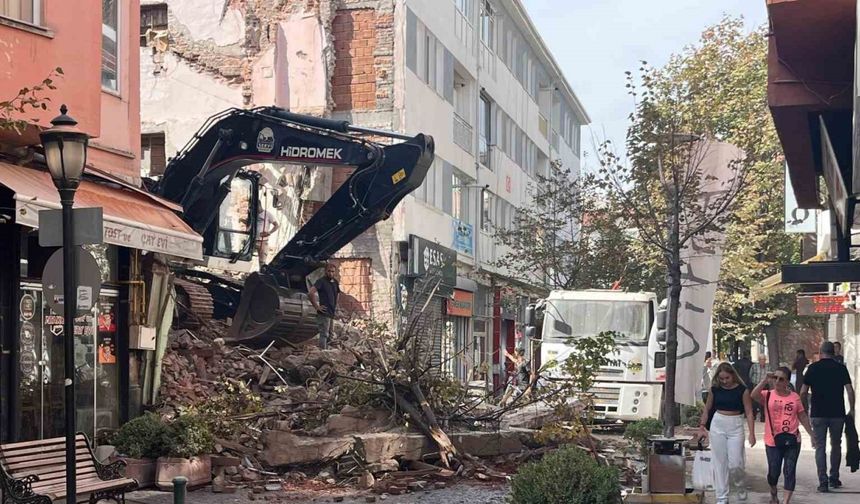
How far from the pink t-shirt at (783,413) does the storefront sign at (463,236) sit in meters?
21.7

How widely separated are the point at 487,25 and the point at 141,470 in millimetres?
30096

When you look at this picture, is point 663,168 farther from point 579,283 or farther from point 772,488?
point 579,283

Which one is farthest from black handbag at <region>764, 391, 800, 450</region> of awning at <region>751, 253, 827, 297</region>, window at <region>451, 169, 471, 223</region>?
window at <region>451, 169, 471, 223</region>

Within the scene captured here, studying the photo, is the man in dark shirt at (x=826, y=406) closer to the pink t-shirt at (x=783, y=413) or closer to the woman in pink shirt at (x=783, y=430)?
the woman in pink shirt at (x=783, y=430)

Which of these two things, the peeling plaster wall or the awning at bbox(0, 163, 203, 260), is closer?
the awning at bbox(0, 163, 203, 260)

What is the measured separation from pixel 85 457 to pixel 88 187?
3834 millimetres

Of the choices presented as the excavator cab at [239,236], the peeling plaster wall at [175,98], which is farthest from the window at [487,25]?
the excavator cab at [239,236]

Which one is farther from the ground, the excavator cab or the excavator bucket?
the excavator cab

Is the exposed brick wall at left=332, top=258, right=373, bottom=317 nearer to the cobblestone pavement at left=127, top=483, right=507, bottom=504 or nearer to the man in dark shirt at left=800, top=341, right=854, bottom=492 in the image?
the man in dark shirt at left=800, top=341, right=854, bottom=492

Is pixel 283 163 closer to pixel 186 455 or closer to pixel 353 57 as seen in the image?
pixel 186 455

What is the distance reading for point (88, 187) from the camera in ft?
44.0

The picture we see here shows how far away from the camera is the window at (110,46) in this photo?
1520 cm

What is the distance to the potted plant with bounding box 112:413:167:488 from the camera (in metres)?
12.9

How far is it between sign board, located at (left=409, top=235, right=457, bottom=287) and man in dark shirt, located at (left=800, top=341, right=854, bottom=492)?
44.6 feet
